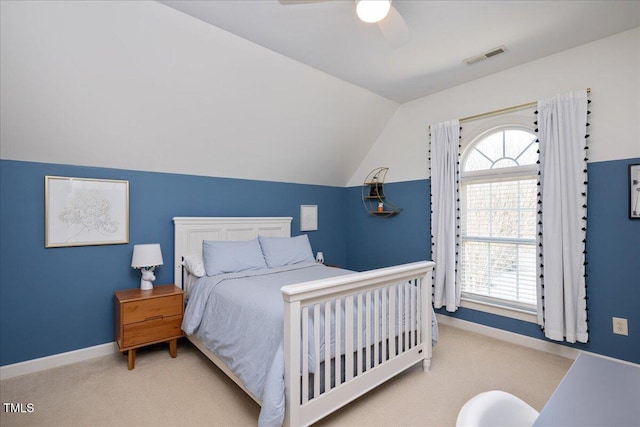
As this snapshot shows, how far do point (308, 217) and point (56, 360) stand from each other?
9.90ft

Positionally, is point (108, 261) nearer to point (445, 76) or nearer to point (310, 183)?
point (310, 183)

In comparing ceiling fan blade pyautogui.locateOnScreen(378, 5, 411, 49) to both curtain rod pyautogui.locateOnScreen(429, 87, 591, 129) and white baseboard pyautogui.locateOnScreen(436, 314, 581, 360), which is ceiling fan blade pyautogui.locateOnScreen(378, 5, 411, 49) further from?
white baseboard pyautogui.locateOnScreen(436, 314, 581, 360)

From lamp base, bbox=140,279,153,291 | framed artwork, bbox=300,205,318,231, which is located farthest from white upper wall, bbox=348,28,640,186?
lamp base, bbox=140,279,153,291

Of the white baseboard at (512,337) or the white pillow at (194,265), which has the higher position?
the white pillow at (194,265)

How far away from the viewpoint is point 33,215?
8.41ft

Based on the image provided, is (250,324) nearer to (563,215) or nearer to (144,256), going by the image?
(144,256)

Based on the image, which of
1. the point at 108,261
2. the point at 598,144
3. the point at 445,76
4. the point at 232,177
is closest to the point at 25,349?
the point at 108,261

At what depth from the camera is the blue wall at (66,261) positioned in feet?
8.18

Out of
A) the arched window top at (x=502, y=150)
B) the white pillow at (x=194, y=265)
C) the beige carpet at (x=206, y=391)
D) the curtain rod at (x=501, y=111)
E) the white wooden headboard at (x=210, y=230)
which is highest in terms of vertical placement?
the curtain rod at (x=501, y=111)

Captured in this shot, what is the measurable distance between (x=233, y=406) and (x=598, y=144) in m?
3.49

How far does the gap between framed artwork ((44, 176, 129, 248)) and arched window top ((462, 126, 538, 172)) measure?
3.56m

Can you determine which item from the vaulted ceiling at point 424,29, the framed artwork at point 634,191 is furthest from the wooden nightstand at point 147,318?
the framed artwork at point 634,191

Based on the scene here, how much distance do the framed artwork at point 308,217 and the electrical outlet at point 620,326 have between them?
327cm

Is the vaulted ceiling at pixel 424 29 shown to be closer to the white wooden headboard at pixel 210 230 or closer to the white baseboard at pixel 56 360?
the white wooden headboard at pixel 210 230
